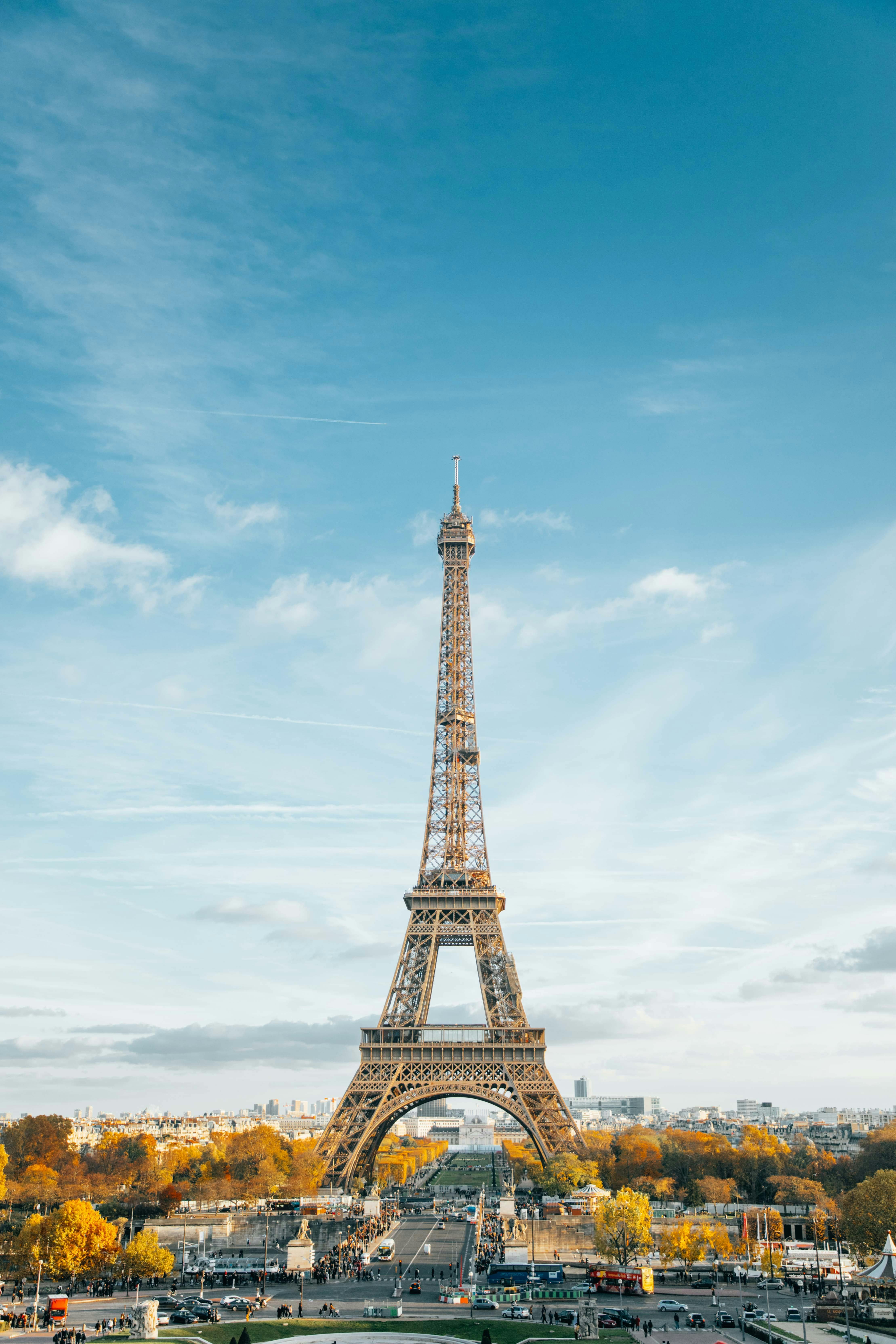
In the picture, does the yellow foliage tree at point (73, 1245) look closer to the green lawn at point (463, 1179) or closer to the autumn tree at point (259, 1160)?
the autumn tree at point (259, 1160)

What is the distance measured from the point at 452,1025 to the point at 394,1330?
4690 cm

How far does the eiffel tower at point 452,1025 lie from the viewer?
9338 centimetres

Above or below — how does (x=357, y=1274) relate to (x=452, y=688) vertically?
below

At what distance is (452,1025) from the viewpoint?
3873 inches

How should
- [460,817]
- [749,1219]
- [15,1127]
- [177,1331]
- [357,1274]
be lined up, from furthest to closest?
[15,1127]
[460,817]
[749,1219]
[357,1274]
[177,1331]

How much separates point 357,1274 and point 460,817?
4372 centimetres

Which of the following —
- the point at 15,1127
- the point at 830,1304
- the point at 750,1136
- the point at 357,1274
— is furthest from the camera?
the point at 750,1136

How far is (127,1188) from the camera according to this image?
131500mm

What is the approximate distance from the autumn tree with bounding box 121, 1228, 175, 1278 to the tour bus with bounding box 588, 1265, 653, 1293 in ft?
82.5

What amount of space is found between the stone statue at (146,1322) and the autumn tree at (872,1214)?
156 ft

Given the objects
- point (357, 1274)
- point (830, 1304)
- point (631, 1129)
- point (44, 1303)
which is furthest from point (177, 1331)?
point (631, 1129)

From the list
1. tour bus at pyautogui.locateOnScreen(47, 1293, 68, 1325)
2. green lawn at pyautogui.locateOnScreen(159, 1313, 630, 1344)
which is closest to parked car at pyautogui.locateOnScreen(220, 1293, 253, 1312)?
green lawn at pyautogui.locateOnScreen(159, 1313, 630, 1344)

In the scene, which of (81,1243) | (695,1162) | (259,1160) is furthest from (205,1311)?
(259,1160)

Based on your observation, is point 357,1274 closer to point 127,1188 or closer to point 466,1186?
point 127,1188
